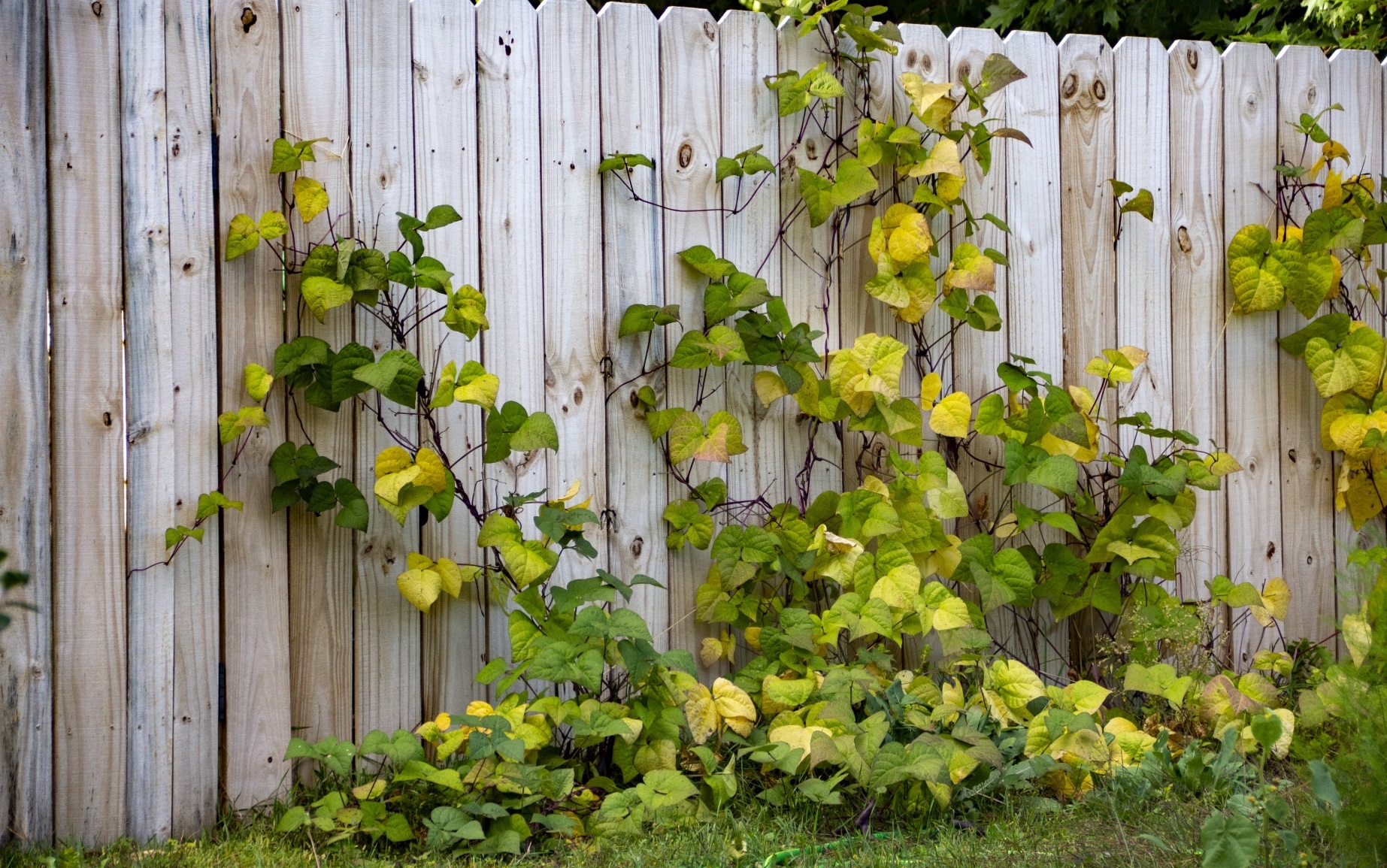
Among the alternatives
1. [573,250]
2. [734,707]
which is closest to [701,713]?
[734,707]

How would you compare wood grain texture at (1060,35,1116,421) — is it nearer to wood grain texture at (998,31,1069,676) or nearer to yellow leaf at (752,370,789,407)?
wood grain texture at (998,31,1069,676)

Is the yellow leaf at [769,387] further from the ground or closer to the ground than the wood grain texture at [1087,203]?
closer to the ground

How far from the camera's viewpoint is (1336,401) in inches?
121

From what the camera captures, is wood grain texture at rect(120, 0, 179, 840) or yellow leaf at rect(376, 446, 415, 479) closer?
wood grain texture at rect(120, 0, 179, 840)

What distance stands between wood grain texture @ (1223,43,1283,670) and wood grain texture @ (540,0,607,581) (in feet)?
5.83

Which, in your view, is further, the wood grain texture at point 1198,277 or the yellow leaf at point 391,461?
the wood grain texture at point 1198,277

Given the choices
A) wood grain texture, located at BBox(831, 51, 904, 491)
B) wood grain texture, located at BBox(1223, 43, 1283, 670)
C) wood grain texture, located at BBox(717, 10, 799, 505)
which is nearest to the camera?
wood grain texture, located at BBox(717, 10, 799, 505)

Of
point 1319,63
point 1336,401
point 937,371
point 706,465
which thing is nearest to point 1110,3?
point 1319,63

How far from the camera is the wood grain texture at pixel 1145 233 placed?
299cm

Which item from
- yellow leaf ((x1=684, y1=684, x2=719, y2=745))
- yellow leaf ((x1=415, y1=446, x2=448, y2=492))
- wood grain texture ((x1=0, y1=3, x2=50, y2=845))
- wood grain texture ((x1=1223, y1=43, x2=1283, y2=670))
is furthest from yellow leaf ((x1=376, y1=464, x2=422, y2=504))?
wood grain texture ((x1=1223, y1=43, x2=1283, y2=670))

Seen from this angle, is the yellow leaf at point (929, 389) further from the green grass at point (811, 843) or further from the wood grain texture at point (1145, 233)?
the green grass at point (811, 843)

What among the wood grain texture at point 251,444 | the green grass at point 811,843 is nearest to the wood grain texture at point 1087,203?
the green grass at point 811,843

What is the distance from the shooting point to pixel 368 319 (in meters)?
2.43

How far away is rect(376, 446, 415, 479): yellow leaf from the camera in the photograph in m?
2.33
